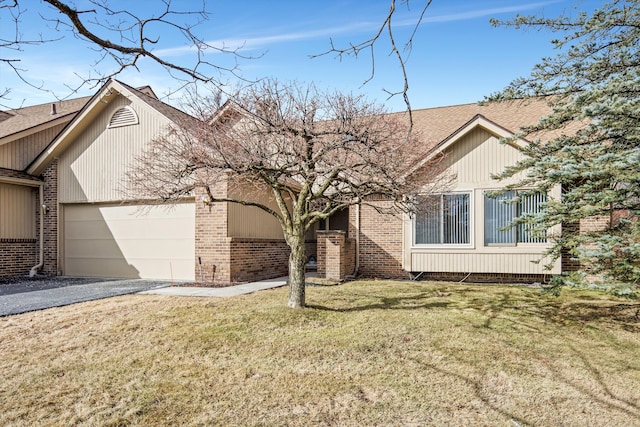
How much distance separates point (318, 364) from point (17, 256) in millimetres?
11658

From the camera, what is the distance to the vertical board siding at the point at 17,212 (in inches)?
489

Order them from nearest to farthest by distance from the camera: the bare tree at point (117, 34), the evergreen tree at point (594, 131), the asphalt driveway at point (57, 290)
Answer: the bare tree at point (117, 34)
the evergreen tree at point (594, 131)
the asphalt driveway at point (57, 290)

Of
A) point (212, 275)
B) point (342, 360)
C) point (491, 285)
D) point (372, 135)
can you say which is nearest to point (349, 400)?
point (342, 360)

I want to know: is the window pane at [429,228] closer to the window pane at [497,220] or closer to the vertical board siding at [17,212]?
the window pane at [497,220]

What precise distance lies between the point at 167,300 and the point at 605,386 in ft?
23.1

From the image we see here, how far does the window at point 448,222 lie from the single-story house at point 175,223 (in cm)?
3

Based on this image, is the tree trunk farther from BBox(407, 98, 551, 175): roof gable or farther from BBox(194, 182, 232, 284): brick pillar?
BBox(407, 98, 551, 175): roof gable

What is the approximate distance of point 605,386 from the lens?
4590mm

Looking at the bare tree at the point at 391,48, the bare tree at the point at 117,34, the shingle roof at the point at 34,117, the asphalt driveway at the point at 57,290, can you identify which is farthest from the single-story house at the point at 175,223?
the bare tree at the point at 391,48

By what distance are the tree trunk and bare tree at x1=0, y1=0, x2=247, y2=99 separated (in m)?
4.06

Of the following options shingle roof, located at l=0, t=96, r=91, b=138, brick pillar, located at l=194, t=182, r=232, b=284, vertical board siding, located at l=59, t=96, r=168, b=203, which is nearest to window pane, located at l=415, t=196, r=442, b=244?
brick pillar, located at l=194, t=182, r=232, b=284

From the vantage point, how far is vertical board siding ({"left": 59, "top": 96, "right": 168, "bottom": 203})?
12156 millimetres

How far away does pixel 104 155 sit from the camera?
1268cm

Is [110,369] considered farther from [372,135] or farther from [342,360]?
[372,135]
